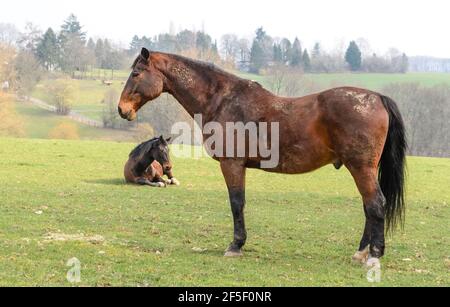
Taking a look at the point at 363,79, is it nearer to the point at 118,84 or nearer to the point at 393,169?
the point at 118,84

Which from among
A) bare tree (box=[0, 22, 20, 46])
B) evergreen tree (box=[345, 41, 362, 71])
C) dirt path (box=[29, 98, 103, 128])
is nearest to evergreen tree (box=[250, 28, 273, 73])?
evergreen tree (box=[345, 41, 362, 71])

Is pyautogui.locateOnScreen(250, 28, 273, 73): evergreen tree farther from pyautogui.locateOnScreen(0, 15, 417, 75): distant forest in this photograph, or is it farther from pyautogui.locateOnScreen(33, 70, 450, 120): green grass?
pyautogui.locateOnScreen(33, 70, 450, 120): green grass

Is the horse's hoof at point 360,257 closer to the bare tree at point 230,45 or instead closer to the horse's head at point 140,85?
the horse's head at point 140,85

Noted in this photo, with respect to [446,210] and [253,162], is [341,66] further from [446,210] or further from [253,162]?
[253,162]

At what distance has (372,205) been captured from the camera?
Answer: 6859mm

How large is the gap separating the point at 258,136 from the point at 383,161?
169 centimetres

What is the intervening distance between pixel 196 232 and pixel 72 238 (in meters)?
2.01

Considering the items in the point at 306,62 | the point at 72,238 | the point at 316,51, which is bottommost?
the point at 72,238

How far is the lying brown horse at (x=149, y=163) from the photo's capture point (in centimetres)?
1459

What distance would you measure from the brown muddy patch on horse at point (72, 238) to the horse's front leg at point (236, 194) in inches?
79.3

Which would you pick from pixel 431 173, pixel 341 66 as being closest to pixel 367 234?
pixel 431 173

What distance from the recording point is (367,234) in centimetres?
726

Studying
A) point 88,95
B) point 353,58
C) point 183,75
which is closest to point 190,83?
point 183,75

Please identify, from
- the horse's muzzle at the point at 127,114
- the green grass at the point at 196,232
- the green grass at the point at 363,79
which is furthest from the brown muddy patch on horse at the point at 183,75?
the green grass at the point at 363,79
